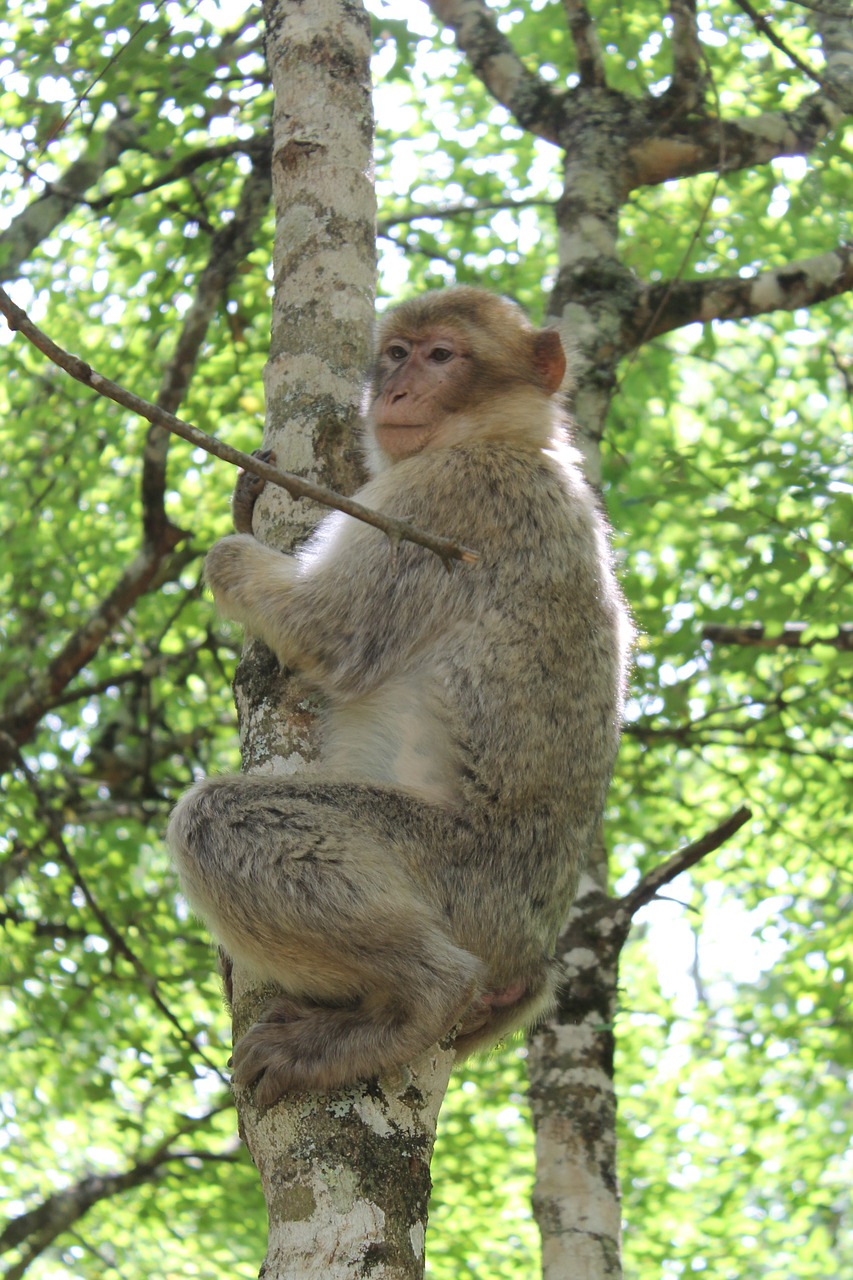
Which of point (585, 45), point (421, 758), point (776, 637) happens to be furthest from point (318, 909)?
point (585, 45)

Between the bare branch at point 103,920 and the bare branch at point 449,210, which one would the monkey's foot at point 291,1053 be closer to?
the bare branch at point 103,920

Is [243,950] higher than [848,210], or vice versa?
[848,210]

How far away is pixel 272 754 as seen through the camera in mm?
3176

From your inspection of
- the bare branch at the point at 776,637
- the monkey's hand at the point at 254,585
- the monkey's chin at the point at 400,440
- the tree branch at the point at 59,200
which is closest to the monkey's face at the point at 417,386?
the monkey's chin at the point at 400,440

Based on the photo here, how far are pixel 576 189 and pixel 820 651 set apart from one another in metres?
2.73

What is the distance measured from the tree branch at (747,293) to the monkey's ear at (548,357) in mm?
1300

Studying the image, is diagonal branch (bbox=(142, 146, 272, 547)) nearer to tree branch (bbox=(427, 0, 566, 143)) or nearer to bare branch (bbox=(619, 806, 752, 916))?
tree branch (bbox=(427, 0, 566, 143))

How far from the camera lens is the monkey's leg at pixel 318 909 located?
9.65ft

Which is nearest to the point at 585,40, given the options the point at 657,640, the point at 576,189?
the point at 576,189

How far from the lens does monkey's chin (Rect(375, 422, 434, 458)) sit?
4102 mm

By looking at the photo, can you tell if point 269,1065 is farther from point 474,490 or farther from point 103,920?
point 103,920

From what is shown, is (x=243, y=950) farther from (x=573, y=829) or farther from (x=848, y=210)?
(x=848, y=210)

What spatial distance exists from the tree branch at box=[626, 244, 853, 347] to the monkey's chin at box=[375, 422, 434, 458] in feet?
6.51

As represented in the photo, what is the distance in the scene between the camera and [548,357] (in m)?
4.54
